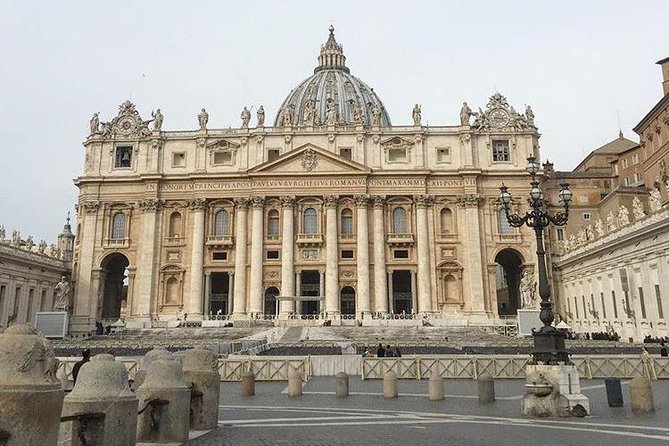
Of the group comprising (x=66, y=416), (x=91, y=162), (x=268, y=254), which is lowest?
(x=66, y=416)

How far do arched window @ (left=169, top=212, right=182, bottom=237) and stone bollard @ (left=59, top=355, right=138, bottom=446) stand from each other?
49209 mm

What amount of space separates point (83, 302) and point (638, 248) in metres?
45.7

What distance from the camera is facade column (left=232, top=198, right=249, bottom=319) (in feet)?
168

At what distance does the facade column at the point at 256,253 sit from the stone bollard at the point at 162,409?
1662 inches

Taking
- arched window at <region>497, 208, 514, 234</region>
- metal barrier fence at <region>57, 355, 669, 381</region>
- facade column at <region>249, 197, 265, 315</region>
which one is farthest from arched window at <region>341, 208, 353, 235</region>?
metal barrier fence at <region>57, 355, 669, 381</region>

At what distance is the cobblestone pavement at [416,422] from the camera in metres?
9.40

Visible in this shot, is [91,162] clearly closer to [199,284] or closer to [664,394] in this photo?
[199,284]

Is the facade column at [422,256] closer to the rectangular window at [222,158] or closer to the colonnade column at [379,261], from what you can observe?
the colonnade column at [379,261]

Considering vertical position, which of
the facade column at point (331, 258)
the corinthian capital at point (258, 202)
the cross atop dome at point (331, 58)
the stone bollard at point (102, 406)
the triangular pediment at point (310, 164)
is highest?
the cross atop dome at point (331, 58)

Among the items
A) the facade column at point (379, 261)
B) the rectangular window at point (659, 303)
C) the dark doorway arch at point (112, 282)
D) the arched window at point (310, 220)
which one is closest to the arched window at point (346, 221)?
the facade column at point (379, 261)

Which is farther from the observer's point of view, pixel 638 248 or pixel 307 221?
pixel 307 221

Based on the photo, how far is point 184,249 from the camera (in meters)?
53.9

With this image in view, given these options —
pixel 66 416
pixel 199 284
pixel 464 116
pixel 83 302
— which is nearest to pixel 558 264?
pixel 464 116

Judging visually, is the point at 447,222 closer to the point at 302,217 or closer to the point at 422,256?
the point at 422,256
